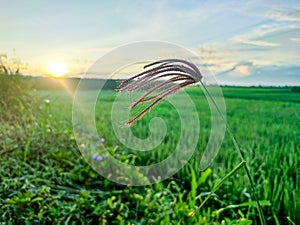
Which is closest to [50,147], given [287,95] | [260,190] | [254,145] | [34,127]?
[34,127]

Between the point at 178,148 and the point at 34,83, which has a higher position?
the point at 34,83

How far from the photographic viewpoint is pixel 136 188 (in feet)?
6.35

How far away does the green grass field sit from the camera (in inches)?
64.1

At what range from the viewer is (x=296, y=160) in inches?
89.9

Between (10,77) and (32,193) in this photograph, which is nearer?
(32,193)

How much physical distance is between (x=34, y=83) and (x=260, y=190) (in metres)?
2.34

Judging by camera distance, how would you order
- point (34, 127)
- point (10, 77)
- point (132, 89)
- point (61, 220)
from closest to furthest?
point (132, 89) < point (61, 220) < point (34, 127) < point (10, 77)

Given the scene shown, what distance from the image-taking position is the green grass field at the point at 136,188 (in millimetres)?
1627

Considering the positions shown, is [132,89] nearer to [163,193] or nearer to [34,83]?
[163,193]

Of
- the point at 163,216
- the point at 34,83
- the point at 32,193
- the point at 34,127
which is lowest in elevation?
the point at 163,216

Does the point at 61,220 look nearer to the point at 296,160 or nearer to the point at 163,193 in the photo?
the point at 163,193

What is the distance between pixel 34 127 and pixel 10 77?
1003 millimetres

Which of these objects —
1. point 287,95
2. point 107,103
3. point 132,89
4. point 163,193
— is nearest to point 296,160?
point 163,193

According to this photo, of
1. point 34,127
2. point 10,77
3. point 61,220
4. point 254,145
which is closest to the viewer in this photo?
point 61,220
